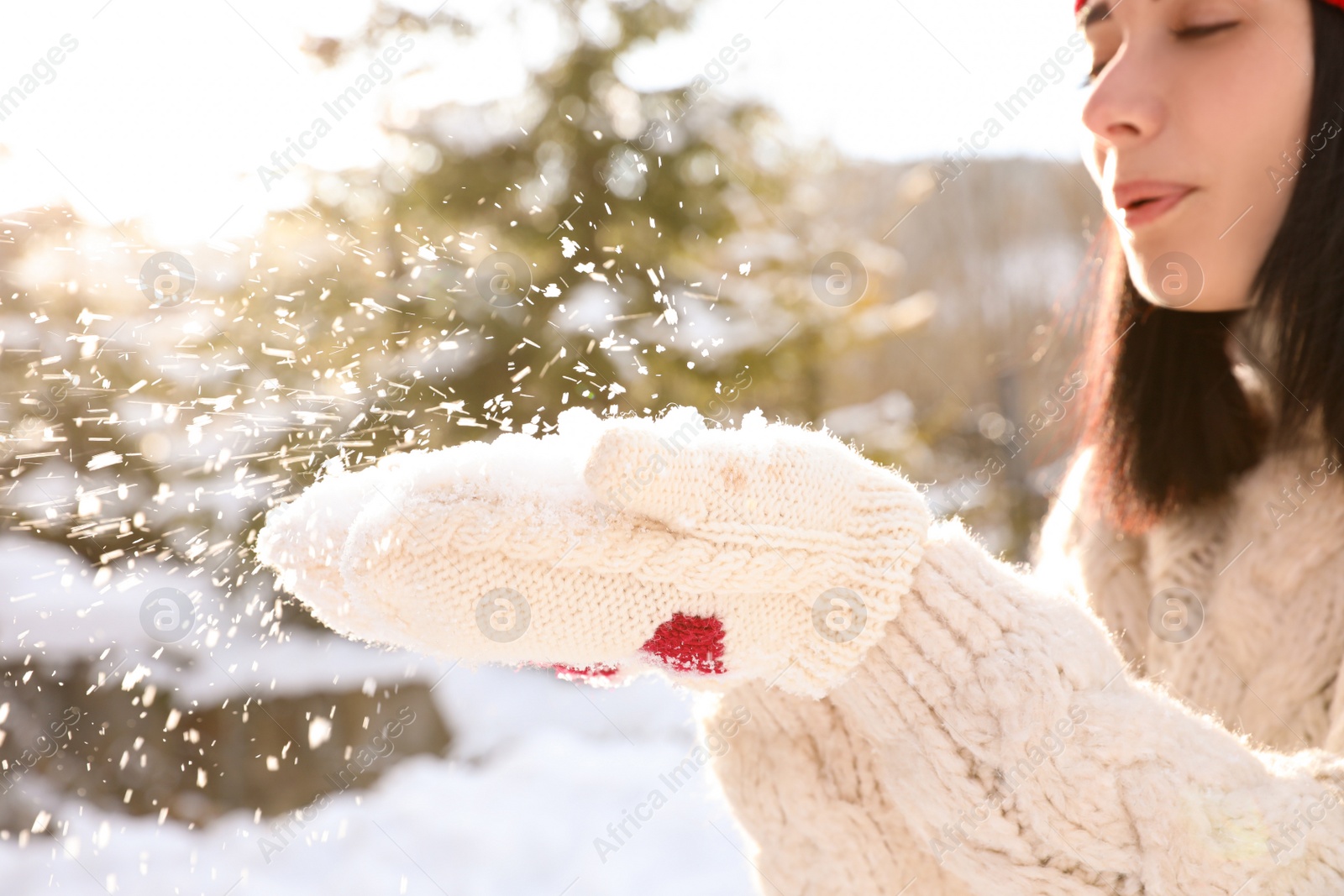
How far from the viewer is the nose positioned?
1301 mm

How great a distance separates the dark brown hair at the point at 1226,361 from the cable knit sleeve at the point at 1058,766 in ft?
2.02

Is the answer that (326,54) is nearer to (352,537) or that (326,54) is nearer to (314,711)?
(314,711)

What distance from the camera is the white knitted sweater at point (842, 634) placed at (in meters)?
0.89

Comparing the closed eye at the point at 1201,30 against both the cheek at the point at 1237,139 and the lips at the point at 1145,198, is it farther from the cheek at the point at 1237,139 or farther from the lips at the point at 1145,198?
the lips at the point at 1145,198

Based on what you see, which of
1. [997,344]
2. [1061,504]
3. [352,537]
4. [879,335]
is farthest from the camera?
[997,344]

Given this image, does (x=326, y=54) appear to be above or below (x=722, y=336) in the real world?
above

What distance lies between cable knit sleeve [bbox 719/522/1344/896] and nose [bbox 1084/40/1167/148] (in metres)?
0.68

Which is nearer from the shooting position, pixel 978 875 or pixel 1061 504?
pixel 978 875

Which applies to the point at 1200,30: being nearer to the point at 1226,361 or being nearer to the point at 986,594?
the point at 1226,361

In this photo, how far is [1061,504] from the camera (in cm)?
185

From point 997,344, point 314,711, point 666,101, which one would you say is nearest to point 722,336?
point 666,101

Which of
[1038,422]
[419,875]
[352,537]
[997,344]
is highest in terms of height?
[352,537]

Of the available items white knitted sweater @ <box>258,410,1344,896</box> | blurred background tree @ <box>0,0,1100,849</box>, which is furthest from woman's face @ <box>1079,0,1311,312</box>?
blurred background tree @ <box>0,0,1100,849</box>

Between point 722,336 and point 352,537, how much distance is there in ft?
10.7
